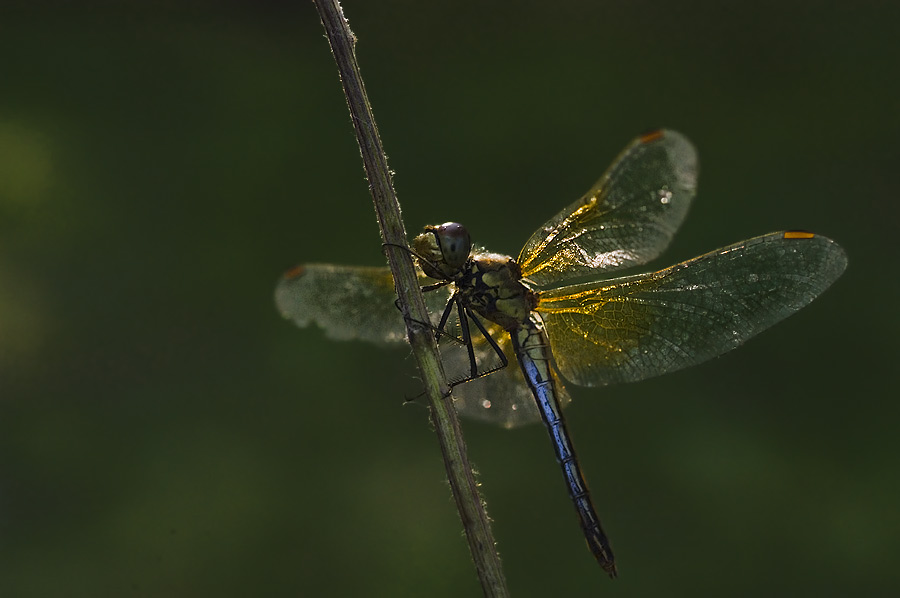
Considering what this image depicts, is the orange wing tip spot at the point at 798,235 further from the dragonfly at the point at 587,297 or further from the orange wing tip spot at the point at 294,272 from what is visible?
the orange wing tip spot at the point at 294,272

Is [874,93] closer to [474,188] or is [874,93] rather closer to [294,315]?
[474,188]

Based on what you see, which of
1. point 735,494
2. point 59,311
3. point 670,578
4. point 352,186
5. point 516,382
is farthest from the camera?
point 352,186

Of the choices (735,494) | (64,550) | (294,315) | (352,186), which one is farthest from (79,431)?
(735,494)

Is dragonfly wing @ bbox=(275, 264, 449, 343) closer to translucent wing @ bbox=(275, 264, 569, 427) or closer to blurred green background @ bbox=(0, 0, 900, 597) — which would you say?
Result: translucent wing @ bbox=(275, 264, 569, 427)

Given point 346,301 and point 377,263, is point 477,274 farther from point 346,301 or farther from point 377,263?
point 377,263

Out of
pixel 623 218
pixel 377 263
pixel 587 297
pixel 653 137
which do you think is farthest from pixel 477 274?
pixel 377 263

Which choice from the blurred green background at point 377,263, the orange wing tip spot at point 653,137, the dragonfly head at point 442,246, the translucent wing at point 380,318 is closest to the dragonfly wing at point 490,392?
the translucent wing at point 380,318
